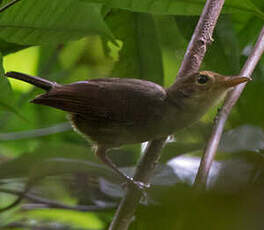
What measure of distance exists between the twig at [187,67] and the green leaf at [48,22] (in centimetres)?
28

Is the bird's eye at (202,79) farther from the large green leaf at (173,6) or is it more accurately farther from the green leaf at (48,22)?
A: the green leaf at (48,22)

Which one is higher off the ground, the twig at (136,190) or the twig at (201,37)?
the twig at (201,37)

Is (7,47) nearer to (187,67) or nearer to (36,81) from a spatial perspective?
(36,81)

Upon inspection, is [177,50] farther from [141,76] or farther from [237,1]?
[237,1]

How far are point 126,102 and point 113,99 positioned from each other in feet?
0.14

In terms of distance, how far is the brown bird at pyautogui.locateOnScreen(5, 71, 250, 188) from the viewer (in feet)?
4.68

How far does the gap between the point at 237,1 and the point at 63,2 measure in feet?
1.36

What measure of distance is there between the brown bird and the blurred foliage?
0.05 m

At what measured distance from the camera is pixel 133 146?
5.22 feet

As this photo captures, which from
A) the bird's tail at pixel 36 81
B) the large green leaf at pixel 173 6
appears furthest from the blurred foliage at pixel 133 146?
the bird's tail at pixel 36 81

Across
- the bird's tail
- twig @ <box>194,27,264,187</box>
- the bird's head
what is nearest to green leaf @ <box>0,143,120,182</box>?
twig @ <box>194,27,264,187</box>

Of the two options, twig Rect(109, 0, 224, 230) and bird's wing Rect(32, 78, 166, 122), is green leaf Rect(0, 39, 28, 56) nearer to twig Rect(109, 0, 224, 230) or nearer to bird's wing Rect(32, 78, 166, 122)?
bird's wing Rect(32, 78, 166, 122)

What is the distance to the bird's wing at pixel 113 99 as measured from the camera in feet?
4.91

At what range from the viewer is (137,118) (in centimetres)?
151
